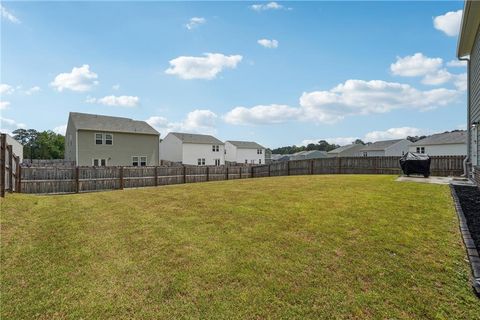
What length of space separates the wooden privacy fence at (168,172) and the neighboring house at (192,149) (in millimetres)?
15387

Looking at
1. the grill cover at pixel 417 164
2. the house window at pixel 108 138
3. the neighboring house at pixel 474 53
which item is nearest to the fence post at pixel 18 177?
the house window at pixel 108 138

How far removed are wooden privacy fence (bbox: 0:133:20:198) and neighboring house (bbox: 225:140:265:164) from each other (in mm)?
38698

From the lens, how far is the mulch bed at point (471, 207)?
4.86 metres

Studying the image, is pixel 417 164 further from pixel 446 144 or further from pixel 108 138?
pixel 108 138

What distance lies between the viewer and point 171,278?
387 centimetres

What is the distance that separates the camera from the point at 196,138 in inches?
1601

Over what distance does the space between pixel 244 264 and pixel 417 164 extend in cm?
1349

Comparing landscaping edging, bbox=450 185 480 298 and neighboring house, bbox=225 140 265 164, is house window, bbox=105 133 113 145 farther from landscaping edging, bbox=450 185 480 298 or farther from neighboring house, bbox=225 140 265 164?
landscaping edging, bbox=450 185 480 298

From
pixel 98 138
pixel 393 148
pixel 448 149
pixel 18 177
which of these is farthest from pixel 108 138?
pixel 393 148

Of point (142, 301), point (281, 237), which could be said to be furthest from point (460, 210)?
point (142, 301)

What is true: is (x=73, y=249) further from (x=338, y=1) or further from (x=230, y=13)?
(x=338, y=1)

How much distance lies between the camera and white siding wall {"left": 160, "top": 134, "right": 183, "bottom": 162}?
Result: 39.0 m

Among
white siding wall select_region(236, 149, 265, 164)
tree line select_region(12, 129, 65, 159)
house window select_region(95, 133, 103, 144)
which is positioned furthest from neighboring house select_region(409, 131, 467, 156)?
tree line select_region(12, 129, 65, 159)

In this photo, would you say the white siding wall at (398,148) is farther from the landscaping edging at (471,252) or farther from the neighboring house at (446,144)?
the landscaping edging at (471,252)
